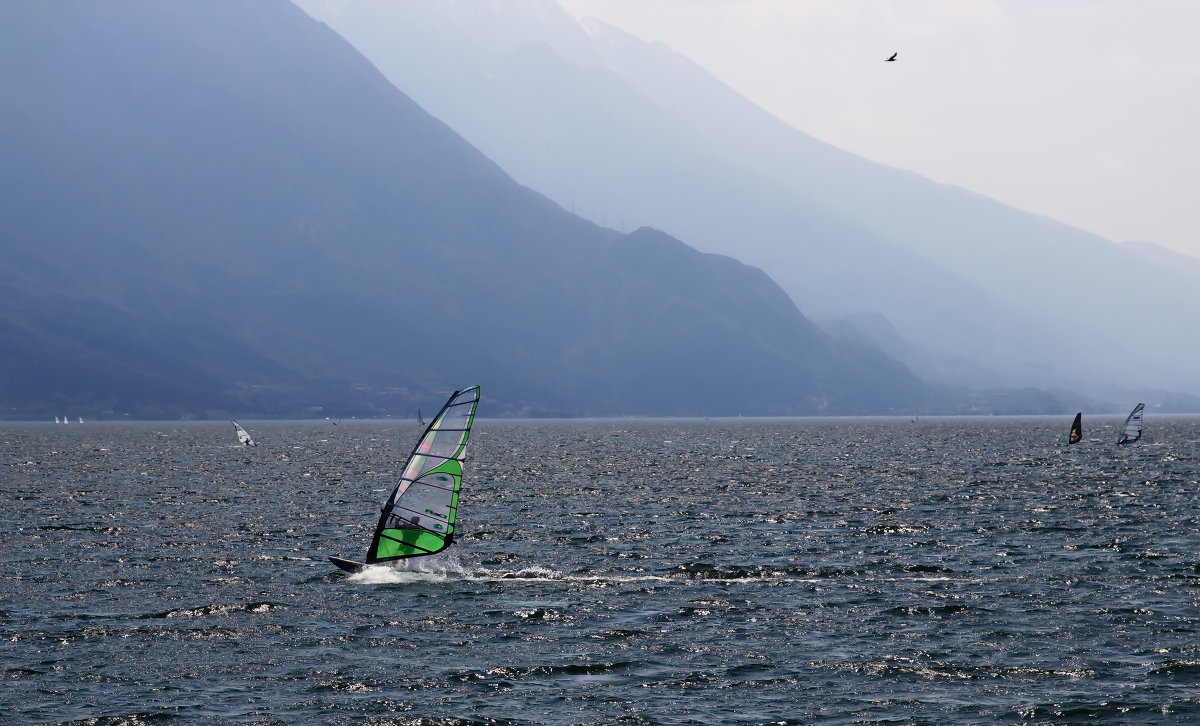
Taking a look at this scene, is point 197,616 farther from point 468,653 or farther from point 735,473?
point 735,473

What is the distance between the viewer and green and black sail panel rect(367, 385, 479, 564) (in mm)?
48375

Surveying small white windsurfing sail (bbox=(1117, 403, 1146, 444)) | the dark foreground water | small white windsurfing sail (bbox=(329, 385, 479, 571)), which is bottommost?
the dark foreground water

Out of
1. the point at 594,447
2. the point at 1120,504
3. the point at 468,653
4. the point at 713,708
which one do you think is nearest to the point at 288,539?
the point at 468,653

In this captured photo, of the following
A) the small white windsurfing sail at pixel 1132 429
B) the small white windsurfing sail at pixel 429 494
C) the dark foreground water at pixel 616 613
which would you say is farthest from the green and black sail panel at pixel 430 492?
the small white windsurfing sail at pixel 1132 429

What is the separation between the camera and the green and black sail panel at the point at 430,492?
159ft

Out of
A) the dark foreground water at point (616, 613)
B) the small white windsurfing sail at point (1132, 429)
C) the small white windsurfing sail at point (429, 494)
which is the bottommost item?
the dark foreground water at point (616, 613)

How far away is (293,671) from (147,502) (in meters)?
54.3

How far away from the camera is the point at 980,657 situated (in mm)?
35062

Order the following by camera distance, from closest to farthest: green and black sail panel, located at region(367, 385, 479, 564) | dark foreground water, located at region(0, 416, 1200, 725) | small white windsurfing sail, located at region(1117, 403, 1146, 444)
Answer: dark foreground water, located at region(0, 416, 1200, 725)
green and black sail panel, located at region(367, 385, 479, 564)
small white windsurfing sail, located at region(1117, 403, 1146, 444)

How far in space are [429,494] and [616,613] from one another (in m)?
10.4

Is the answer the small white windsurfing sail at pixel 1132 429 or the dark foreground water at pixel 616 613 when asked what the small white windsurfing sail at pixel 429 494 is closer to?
the dark foreground water at pixel 616 613

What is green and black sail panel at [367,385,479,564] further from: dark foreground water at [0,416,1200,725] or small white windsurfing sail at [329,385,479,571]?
dark foreground water at [0,416,1200,725]

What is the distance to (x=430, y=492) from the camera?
162ft

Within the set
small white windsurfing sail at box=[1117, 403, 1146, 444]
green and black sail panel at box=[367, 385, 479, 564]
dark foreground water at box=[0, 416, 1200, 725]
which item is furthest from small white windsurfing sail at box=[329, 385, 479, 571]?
small white windsurfing sail at box=[1117, 403, 1146, 444]
